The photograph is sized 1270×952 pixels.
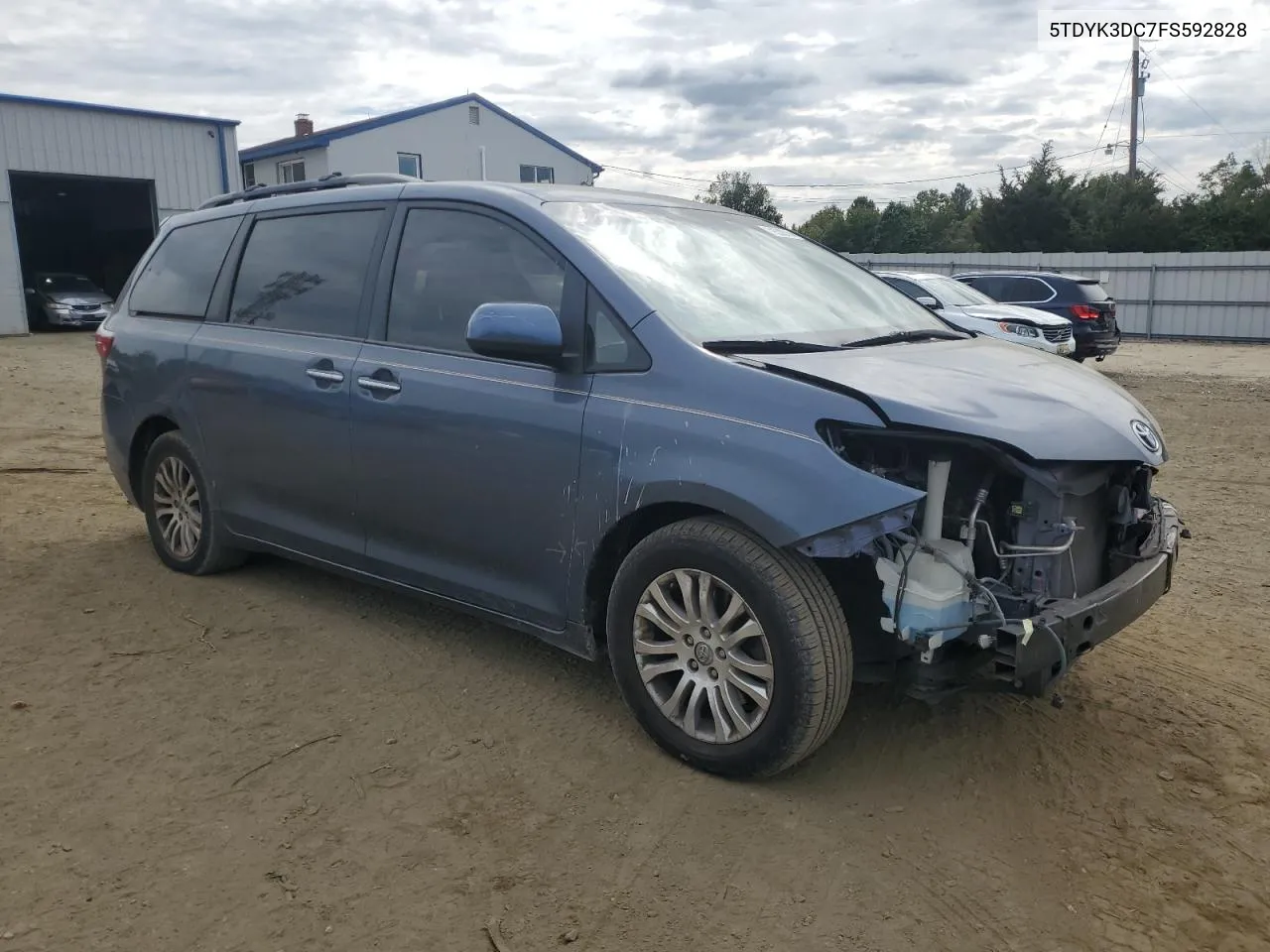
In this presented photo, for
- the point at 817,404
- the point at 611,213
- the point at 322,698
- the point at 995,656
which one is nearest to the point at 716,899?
the point at 995,656

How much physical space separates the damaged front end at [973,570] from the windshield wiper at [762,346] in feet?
1.57

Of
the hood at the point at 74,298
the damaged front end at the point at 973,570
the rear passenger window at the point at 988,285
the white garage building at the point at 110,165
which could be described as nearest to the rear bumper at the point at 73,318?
the hood at the point at 74,298

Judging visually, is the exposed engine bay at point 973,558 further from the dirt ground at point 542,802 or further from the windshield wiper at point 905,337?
the windshield wiper at point 905,337

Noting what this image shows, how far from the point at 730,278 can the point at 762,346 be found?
1.71ft

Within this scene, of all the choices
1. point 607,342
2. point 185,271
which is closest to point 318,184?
point 185,271

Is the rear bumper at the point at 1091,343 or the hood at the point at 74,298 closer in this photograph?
the rear bumper at the point at 1091,343

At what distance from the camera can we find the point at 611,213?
12.7ft

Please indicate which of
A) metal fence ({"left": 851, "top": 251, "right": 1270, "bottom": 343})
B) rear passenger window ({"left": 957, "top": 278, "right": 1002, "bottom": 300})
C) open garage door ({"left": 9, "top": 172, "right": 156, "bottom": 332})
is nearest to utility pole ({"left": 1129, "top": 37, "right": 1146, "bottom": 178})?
metal fence ({"left": 851, "top": 251, "right": 1270, "bottom": 343})

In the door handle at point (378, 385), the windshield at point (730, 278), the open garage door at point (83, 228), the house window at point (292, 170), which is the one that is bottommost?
the door handle at point (378, 385)

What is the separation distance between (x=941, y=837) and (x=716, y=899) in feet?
2.40

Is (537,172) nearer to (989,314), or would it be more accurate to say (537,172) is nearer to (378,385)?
(989,314)

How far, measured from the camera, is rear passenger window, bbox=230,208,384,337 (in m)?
4.22

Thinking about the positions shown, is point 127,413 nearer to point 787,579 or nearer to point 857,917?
point 787,579

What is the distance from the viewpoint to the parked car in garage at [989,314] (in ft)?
46.1
